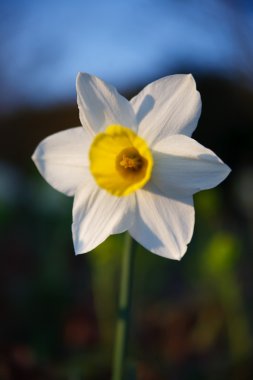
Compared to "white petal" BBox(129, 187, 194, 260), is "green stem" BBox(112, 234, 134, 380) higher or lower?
lower

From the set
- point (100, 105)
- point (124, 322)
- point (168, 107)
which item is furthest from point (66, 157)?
point (124, 322)

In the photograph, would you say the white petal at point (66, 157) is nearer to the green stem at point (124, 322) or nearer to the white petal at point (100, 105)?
the white petal at point (100, 105)

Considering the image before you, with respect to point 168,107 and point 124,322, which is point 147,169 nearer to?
point 168,107

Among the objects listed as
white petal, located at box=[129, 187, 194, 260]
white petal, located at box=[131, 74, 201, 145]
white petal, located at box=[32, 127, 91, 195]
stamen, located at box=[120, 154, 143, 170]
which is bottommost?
white petal, located at box=[129, 187, 194, 260]

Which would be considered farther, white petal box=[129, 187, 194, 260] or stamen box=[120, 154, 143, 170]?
stamen box=[120, 154, 143, 170]

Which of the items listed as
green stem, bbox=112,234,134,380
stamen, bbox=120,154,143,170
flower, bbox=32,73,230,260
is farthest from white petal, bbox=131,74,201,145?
green stem, bbox=112,234,134,380

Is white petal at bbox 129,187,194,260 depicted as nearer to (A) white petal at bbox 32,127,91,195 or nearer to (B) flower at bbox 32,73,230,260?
(B) flower at bbox 32,73,230,260

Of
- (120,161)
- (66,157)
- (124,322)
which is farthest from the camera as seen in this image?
(120,161)
